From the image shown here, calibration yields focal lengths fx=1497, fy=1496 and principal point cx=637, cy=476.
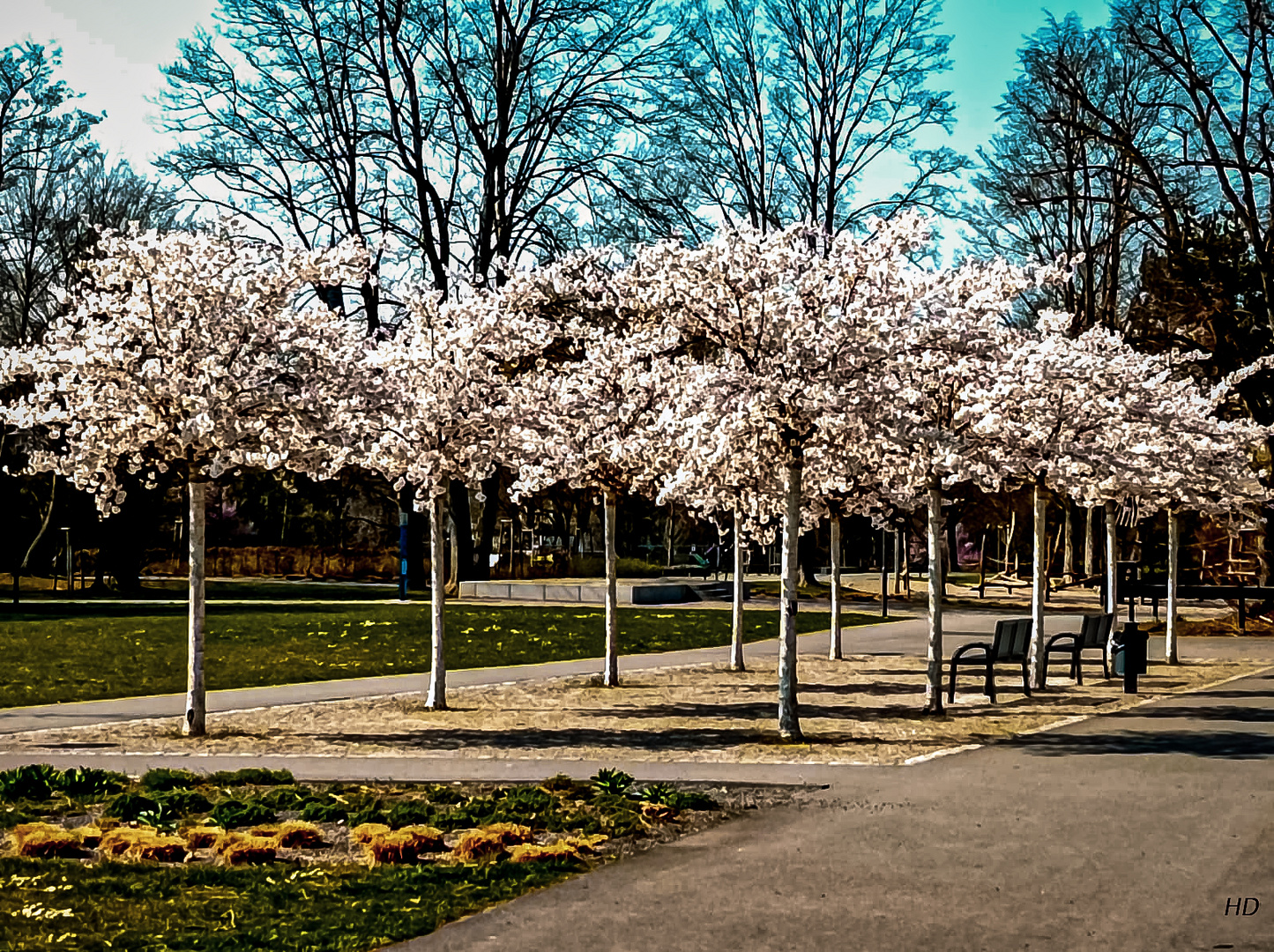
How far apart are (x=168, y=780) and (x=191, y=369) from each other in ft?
13.5

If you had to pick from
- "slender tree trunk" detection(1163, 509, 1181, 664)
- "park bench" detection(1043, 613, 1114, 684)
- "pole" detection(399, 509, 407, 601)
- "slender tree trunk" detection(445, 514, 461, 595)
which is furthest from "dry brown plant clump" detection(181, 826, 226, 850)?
"slender tree trunk" detection(445, 514, 461, 595)

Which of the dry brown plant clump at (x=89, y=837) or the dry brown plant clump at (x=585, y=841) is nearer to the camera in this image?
the dry brown plant clump at (x=585, y=841)

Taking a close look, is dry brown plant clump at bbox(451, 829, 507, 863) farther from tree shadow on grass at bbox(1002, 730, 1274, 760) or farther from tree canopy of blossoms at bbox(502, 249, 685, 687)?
tree canopy of blossoms at bbox(502, 249, 685, 687)

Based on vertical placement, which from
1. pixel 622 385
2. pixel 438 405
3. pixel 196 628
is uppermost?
pixel 622 385

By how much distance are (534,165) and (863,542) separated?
39.4 m

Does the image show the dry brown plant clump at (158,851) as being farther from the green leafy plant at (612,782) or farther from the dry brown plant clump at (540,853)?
the green leafy plant at (612,782)

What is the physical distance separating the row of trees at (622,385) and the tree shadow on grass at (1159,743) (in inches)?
87.1

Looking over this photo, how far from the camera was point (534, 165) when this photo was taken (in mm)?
38031

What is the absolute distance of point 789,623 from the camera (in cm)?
1350

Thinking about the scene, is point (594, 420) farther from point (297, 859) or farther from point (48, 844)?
point (48, 844)

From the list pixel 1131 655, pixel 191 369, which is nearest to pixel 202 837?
pixel 191 369

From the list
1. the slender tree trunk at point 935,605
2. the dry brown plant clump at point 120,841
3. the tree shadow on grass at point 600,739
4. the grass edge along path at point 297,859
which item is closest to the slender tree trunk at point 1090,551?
the slender tree trunk at point 935,605

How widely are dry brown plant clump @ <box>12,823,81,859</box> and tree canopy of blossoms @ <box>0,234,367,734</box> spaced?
4968mm

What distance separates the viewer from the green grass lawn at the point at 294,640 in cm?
1811
